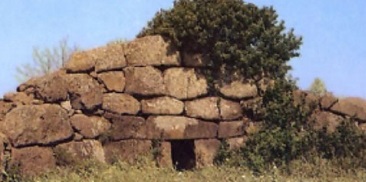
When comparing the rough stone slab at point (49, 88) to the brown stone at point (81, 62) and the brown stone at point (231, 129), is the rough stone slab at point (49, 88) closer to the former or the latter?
the brown stone at point (81, 62)

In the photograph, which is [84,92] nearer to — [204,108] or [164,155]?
[164,155]

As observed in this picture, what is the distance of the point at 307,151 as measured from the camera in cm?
1484

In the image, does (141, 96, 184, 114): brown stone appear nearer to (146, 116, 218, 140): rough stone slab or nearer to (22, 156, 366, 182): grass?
(146, 116, 218, 140): rough stone slab

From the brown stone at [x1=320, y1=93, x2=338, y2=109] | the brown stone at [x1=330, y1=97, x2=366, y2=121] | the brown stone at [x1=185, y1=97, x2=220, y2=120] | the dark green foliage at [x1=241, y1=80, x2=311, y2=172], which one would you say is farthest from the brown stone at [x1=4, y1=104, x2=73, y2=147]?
the brown stone at [x1=330, y1=97, x2=366, y2=121]

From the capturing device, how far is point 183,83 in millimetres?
14438

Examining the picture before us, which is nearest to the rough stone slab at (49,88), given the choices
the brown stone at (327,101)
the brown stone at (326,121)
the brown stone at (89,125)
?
the brown stone at (89,125)

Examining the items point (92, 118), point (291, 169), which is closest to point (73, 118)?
point (92, 118)

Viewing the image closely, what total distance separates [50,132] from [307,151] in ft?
16.9

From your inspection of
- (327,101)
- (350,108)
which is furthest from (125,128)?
(350,108)

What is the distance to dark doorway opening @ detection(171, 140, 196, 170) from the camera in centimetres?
1459

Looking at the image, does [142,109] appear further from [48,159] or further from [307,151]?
[307,151]

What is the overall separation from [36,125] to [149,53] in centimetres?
260

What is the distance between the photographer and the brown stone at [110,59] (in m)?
14.2

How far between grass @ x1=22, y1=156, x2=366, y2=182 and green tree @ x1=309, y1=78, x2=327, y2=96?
1921mm
